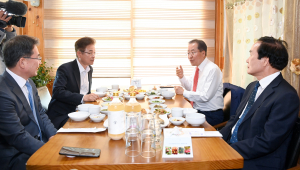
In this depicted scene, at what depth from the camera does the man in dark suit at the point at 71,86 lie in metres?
2.57

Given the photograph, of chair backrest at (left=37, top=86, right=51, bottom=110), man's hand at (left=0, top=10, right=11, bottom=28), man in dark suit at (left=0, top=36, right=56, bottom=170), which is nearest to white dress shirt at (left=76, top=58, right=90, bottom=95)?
chair backrest at (left=37, top=86, right=51, bottom=110)

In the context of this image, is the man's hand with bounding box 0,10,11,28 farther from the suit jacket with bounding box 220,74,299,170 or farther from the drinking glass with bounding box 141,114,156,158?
the suit jacket with bounding box 220,74,299,170

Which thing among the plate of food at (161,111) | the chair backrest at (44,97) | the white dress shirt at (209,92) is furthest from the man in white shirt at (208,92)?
the chair backrest at (44,97)

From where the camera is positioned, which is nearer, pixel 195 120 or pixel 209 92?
pixel 195 120

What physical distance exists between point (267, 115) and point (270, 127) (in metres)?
0.11

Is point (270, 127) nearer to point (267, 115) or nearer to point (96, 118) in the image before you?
point (267, 115)

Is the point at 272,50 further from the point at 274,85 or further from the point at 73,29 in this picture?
the point at 73,29

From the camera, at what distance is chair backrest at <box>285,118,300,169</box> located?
149 cm

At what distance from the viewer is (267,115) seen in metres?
1.59

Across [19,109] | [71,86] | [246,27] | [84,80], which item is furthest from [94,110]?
[246,27]

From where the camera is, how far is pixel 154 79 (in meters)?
4.68

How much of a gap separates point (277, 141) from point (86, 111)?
1.34m

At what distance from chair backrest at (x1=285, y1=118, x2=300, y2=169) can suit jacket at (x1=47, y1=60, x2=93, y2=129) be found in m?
1.89

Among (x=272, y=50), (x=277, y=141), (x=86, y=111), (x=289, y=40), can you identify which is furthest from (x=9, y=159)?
(x=289, y=40)
